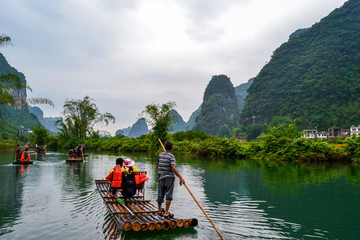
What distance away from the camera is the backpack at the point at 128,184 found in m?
7.69

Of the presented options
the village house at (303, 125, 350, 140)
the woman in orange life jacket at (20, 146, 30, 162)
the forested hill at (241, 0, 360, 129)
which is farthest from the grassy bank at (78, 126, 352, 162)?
the forested hill at (241, 0, 360, 129)

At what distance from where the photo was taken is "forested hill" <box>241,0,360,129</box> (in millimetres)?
100125

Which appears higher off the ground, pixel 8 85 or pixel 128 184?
pixel 8 85

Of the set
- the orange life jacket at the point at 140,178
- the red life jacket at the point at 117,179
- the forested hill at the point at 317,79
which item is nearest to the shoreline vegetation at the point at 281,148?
the orange life jacket at the point at 140,178

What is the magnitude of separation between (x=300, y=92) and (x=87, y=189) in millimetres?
120417

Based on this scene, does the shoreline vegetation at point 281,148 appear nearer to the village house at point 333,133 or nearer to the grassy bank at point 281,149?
the grassy bank at point 281,149

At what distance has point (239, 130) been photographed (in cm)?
13588

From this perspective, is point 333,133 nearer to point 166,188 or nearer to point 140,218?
point 166,188

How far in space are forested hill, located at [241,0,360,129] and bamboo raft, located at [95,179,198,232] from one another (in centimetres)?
9677

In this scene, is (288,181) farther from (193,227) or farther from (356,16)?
(356,16)

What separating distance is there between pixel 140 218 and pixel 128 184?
156cm

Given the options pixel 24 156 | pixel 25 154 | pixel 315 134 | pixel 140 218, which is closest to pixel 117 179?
pixel 140 218

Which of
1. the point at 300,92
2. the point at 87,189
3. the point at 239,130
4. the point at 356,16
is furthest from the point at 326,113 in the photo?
the point at 87,189

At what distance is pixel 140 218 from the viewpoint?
630 centimetres
